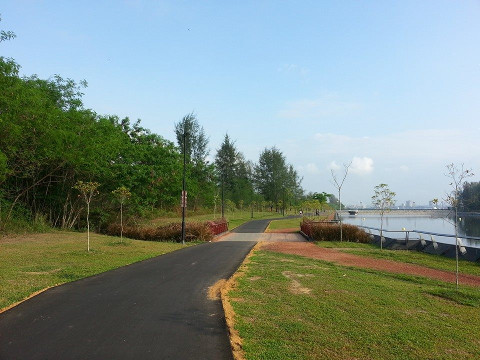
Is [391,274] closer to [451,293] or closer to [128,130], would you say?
[451,293]

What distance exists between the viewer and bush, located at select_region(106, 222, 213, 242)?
24.8 m

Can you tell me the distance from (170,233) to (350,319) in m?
19.4

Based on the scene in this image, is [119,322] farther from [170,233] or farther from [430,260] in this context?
[170,233]

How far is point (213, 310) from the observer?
7008 mm

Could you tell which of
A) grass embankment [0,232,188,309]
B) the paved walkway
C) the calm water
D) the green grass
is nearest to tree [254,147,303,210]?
the calm water

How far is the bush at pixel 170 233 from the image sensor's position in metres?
24.8

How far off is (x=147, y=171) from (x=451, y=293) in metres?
24.6

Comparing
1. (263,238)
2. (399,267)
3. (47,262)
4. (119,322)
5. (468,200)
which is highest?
(468,200)

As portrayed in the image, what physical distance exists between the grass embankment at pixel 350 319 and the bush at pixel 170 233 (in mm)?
14804

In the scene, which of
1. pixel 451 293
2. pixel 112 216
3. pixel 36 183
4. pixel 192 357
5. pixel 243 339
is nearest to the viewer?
pixel 192 357

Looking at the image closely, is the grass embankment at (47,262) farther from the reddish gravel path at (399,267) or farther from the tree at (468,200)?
the tree at (468,200)

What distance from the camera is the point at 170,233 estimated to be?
24.8m

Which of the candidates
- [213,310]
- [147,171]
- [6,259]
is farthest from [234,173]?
[213,310]

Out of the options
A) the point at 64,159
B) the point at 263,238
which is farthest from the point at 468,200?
the point at 64,159
